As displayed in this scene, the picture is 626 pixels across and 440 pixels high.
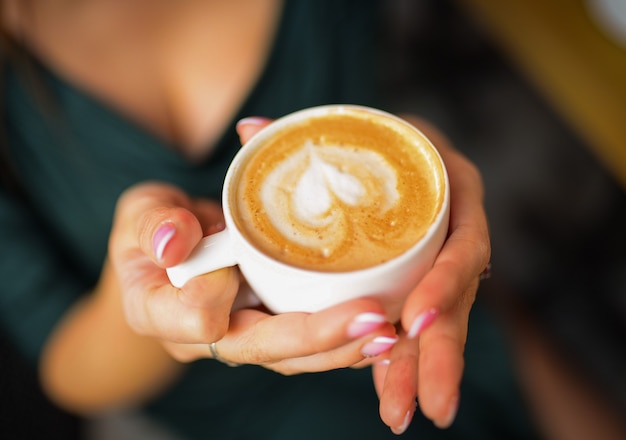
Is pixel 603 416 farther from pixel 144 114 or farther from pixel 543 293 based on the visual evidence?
pixel 144 114

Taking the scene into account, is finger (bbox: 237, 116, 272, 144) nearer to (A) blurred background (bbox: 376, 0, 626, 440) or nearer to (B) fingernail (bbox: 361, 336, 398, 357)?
(B) fingernail (bbox: 361, 336, 398, 357)

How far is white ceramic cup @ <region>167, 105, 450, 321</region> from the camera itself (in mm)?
539

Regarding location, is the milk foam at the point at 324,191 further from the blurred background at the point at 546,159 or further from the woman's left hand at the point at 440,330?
the blurred background at the point at 546,159

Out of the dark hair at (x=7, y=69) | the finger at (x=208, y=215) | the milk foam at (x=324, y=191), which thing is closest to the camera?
the milk foam at (x=324, y=191)

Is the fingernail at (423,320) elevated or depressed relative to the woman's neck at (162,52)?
elevated

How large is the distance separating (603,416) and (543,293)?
766 millimetres

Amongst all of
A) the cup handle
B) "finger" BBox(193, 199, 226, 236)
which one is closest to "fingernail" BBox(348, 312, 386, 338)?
the cup handle

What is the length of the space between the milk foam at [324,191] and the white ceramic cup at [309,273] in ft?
0.19

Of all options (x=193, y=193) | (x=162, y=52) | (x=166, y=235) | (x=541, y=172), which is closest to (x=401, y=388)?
(x=166, y=235)

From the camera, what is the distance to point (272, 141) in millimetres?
716

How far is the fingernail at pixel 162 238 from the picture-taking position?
562 mm

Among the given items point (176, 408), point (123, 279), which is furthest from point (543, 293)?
point (123, 279)

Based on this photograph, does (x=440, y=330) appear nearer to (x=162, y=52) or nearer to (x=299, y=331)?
(x=299, y=331)

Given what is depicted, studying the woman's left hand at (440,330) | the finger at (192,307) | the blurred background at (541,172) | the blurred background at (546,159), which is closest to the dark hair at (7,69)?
the blurred background at (541,172)
